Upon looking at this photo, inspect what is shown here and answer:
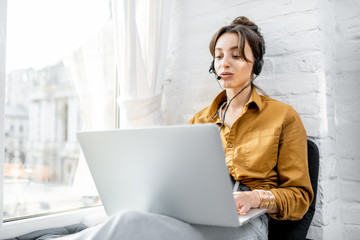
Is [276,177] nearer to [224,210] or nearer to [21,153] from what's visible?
[224,210]

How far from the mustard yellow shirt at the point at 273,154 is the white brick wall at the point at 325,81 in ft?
0.75

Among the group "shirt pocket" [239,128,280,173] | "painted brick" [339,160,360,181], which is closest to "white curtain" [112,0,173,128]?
"shirt pocket" [239,128,280,173]

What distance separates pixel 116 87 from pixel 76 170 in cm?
51

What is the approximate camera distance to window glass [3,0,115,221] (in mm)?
1338

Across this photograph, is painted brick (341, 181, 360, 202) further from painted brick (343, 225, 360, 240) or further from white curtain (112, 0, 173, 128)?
white curtain (112, 0, 173, 128)

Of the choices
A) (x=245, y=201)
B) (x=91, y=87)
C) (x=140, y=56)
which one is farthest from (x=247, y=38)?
(x=91, y=87)

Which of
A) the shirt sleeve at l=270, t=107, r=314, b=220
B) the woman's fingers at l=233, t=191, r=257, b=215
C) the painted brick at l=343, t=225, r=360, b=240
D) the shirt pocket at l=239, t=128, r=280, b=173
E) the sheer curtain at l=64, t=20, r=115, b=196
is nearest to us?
the woman's fingers at l=233, t=191, r=257, b=215

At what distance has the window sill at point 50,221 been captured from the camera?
1222mm

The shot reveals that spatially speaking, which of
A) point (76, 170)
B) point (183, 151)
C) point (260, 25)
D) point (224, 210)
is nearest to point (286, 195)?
point (224, 210)

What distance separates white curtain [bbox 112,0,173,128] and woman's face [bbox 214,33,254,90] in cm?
45

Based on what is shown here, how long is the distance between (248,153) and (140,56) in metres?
0.76

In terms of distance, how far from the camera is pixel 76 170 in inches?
61.2

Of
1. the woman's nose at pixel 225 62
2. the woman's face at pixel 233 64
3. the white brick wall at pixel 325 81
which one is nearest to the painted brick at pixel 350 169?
the white brick wall at pixel 325 81

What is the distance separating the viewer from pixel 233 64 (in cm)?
134
